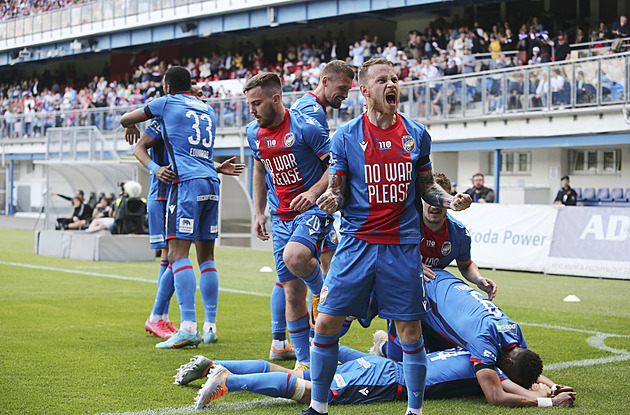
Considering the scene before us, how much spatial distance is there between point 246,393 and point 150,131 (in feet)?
9.79

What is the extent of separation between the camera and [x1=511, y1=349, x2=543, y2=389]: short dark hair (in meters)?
5.26

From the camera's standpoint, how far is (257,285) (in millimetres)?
12727

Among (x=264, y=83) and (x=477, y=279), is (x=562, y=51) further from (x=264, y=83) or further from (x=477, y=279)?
(x=264, y=83)

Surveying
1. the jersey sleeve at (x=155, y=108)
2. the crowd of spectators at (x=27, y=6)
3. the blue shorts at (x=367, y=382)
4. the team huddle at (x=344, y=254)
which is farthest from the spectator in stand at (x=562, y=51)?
the crowd of spectators at (x=27, y=6)

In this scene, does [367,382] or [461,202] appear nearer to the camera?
[461,202]

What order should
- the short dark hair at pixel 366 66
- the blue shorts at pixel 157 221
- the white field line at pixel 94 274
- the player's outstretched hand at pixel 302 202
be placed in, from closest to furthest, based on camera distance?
the short dark hair at pixel 366 66, the player's outstretched hand at pixel 302 202, the blue shorts at pixel 157 221, the white field line at pixel 94 274

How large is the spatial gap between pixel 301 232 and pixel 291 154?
0.73m

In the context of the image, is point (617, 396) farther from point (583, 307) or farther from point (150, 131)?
point (583, 307)

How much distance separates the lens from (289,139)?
6.10 m

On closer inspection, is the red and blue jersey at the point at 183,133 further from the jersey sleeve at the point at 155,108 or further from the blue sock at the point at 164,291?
the blue sock at the point at 164,291

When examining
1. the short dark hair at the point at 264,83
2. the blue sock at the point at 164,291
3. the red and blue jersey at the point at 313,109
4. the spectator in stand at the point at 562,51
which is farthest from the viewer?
the spectator in stand at the point at 562,51

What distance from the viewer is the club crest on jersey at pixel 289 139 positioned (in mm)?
6094

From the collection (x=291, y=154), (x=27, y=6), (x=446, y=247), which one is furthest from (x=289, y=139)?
(x=27, y=6)

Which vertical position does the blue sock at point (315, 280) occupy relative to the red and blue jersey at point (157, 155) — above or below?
below
